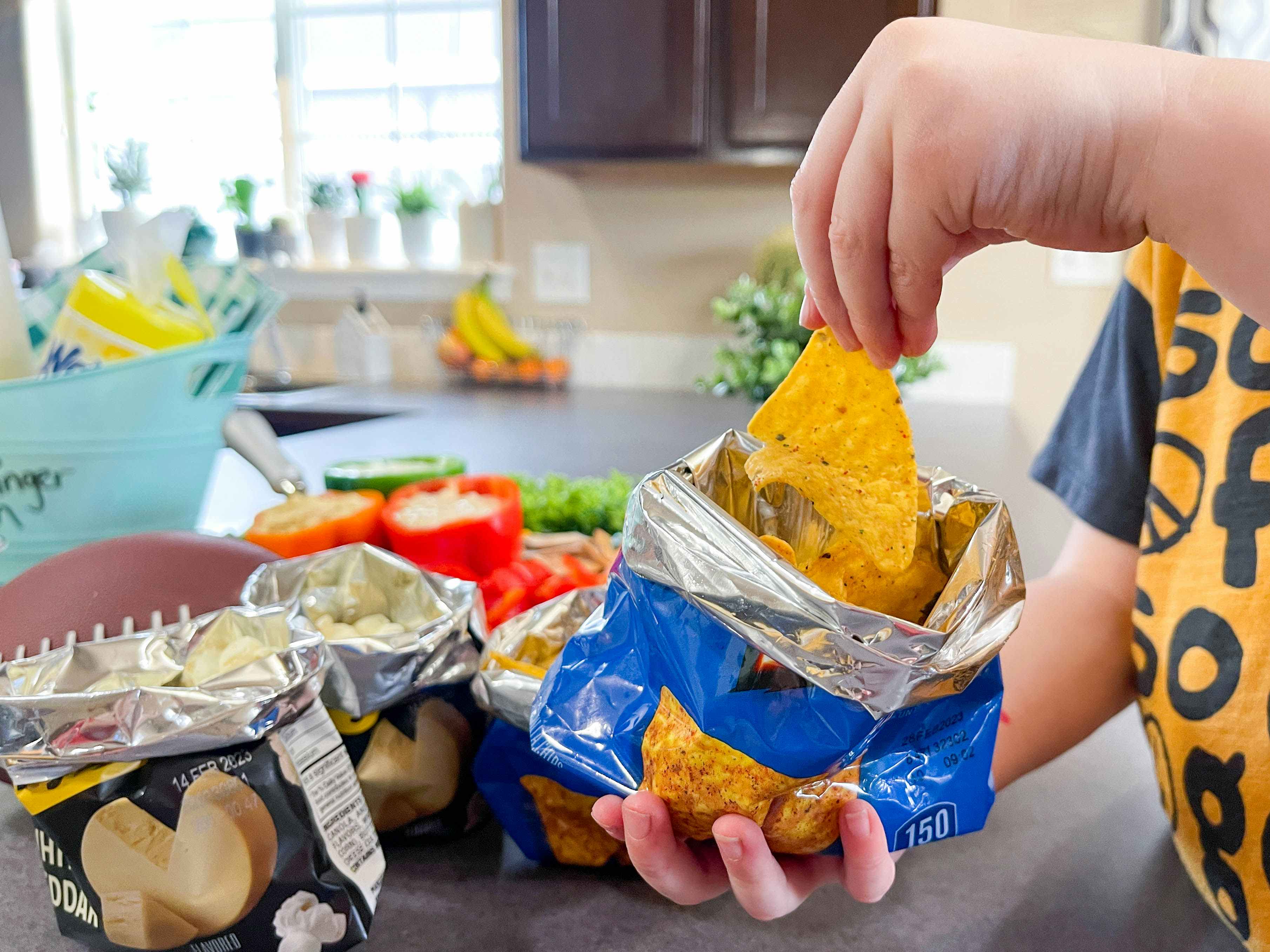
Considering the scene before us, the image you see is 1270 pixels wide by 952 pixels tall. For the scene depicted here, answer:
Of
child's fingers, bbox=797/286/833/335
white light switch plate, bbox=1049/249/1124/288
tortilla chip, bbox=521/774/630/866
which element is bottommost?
tortilla chip, bbox=521/774/630/866

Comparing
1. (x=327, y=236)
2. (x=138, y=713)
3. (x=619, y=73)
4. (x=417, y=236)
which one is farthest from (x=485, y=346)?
(x=138, y=713)

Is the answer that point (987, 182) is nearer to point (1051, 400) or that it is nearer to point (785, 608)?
point (785, 608)

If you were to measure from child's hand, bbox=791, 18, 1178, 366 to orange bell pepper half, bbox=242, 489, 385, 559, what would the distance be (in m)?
0.45

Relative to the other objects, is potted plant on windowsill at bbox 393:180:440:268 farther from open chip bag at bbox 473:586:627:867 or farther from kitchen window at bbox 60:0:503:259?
open chip bag at bbox 473:586:627:867

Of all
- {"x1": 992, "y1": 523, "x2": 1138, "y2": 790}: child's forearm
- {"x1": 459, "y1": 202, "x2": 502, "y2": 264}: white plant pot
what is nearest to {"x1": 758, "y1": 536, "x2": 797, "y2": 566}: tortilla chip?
{"x1": 992, "y1": 523, "x2": 1138, "y2": 790}: child's forearm

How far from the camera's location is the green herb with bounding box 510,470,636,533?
99 centimetres

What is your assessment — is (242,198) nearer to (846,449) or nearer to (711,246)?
(711,246)

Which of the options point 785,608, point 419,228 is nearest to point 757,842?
point 785,608

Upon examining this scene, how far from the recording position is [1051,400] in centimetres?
256

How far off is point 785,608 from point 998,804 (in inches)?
11.8

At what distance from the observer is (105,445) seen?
65 cm

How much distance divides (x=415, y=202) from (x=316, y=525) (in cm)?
238

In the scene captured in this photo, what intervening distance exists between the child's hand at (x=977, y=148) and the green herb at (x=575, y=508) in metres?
0.64

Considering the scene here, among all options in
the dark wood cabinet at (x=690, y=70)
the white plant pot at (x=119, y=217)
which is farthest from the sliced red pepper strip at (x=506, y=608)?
the white plant pot at (x=119, y=217)
